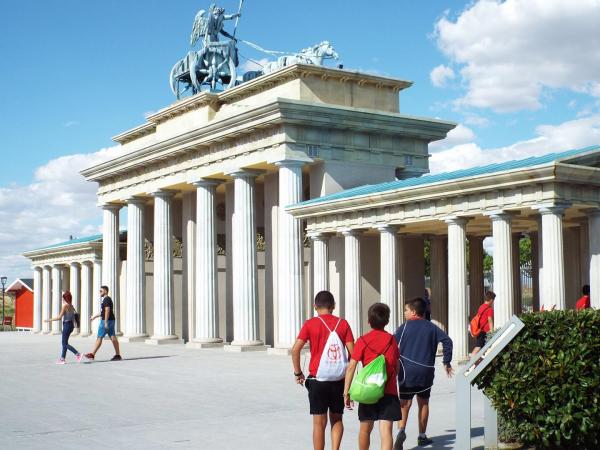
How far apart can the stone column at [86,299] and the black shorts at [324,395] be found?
123 feet

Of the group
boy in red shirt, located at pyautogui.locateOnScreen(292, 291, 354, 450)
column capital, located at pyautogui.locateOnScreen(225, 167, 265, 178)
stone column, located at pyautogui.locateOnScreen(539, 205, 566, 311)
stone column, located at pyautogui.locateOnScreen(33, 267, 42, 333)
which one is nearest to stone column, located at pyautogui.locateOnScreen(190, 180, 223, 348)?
column capital, located at pyautogui.locateOnScreen(225, 167, 265, 178)

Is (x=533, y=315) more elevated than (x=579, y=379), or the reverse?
(x=533, y=315)

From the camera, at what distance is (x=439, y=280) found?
2922cm

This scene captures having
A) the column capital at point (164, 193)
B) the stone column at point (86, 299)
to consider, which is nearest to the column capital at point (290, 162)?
the column capital at point (164, 193)

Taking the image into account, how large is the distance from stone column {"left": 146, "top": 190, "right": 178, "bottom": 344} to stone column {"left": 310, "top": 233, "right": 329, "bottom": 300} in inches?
414

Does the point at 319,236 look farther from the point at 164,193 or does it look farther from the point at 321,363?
the point at 321,363

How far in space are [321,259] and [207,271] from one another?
6.86m

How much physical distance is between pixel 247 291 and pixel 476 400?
53.4 ft

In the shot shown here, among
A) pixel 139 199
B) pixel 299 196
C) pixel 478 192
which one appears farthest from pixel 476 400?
pixel 139 199

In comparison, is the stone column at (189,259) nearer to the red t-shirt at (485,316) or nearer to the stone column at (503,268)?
the stone column at (503,268)

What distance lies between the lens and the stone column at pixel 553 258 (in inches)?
805

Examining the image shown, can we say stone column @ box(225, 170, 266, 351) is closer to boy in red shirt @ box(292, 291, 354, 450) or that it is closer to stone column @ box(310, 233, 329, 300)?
stone column @ box(310, 233, 329, 300)

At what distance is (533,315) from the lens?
33.0 ft

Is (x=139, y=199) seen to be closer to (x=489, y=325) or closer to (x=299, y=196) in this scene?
(x=299, y=196)
